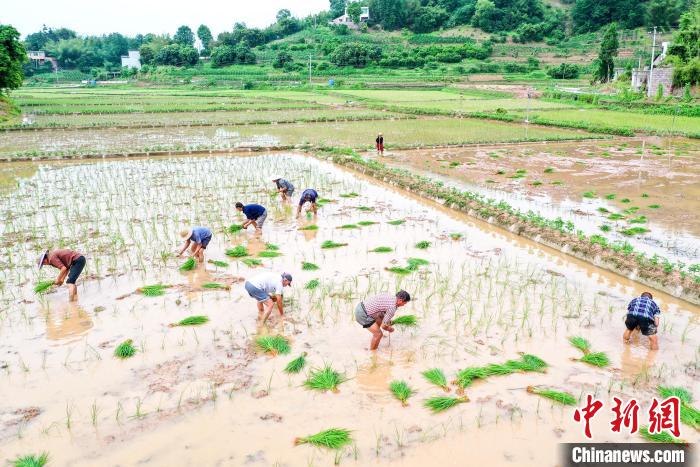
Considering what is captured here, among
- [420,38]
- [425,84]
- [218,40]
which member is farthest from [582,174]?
[218,40]

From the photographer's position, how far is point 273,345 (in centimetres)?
496

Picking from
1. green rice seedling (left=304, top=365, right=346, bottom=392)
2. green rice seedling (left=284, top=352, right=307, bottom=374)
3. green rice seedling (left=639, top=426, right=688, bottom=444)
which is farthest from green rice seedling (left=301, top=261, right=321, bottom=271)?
green rice seedling (left=639, top=426, right=688, bottom=444)

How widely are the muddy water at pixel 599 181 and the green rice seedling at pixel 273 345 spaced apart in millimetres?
5595

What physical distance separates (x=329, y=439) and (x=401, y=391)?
31.5 inches

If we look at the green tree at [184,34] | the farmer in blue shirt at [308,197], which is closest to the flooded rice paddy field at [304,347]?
the farmer in blue shirt at [308,197]

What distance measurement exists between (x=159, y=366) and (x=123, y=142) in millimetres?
15358

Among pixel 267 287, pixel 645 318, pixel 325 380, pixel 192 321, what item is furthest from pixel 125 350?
pixel 645 318

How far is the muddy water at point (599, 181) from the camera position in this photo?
28.4 ft

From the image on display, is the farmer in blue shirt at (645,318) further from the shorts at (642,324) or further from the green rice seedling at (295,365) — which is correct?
the green rice seedling at (295,365)

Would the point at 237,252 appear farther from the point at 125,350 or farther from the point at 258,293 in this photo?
the point at 125,350

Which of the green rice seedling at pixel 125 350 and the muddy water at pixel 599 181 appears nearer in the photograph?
the green rice seedling at pixel 125 350

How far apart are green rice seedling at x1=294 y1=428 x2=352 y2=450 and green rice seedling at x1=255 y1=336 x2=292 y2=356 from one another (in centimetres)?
124

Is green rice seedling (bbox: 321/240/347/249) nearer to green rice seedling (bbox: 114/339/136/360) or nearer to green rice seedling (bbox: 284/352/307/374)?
green rice seedling (bbox: 284/352/307/374)

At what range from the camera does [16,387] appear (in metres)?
4.40
